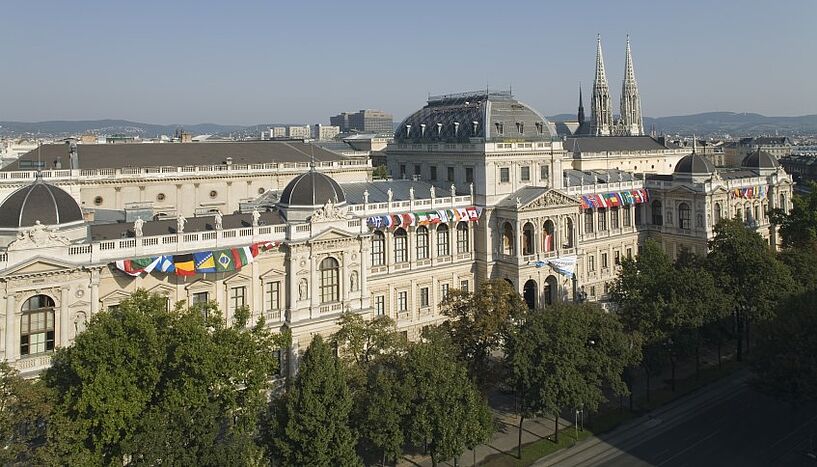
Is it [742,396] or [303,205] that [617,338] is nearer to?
[742,396]

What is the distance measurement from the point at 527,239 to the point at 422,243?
1306 cm

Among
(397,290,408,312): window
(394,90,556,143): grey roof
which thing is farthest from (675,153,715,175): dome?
(397,290,408,312): window

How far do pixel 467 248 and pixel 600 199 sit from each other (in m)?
21.9

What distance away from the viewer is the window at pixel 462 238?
76.2 m

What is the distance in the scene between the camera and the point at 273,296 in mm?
53250

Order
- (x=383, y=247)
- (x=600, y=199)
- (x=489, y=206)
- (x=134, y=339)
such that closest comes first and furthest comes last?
(x=134, y=339), (x=383, y=247), (x=489, y=206), (x=600, y=199)

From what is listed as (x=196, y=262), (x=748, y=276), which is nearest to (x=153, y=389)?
(x=196, y=262)

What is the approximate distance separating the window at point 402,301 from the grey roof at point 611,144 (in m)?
54.9

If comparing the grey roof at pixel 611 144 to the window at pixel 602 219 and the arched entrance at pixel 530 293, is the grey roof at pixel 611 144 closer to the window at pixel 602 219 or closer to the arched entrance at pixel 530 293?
the window at pixel 602 219

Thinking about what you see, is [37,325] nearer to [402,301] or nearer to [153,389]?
[153,389]

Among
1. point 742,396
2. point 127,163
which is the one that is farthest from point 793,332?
point 127,163

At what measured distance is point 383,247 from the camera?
6975cm

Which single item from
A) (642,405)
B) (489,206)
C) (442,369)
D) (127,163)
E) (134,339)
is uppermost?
(127,163)

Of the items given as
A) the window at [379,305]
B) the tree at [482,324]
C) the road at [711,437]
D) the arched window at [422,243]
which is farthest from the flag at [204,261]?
the arched window at [422,243]
